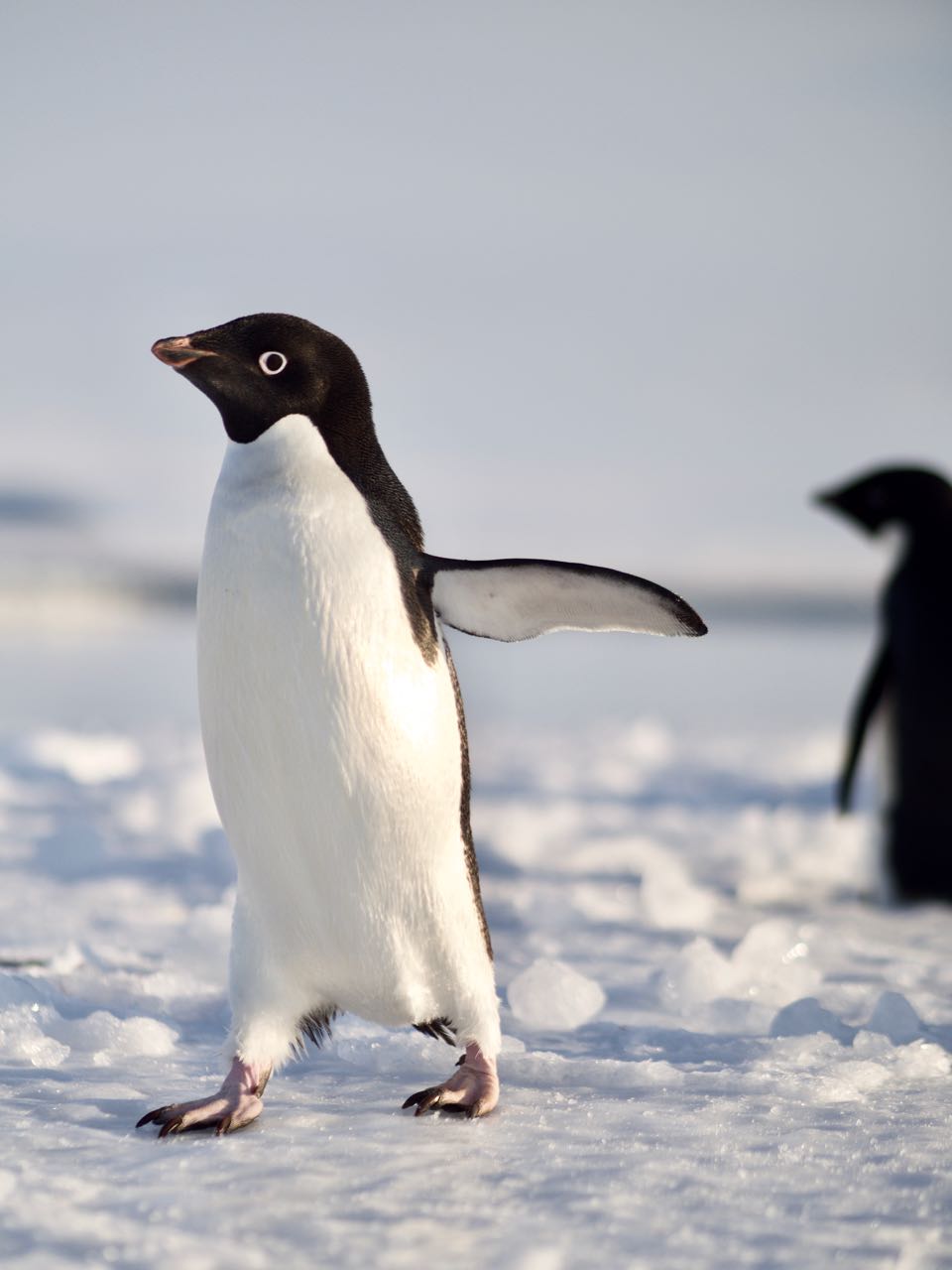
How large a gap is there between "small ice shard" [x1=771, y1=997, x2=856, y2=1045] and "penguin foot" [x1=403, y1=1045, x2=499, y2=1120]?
2.39 ft

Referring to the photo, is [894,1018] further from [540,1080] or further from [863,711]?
[863,711]

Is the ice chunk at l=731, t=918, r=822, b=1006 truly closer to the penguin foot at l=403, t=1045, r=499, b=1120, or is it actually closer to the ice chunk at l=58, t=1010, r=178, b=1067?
the penguin foot at l=403, t=1045, r=499, b=1120

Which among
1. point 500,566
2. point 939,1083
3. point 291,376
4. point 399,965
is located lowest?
point 939,1083

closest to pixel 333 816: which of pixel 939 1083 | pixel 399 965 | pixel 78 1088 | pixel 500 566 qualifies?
pixel 399 965

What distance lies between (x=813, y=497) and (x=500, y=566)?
4.23m

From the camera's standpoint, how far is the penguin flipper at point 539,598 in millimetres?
2107

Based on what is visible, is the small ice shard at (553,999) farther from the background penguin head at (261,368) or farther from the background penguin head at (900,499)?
the background penguin head at (900,499)

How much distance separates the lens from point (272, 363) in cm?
212

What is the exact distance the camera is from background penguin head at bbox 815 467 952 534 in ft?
16.8

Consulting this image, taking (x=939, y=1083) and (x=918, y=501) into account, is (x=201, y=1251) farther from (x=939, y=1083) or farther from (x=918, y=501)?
(x=918, y=501)

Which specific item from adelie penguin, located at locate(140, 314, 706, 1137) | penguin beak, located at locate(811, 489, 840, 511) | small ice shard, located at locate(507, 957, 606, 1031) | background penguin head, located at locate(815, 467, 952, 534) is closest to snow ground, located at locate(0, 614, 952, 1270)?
small ice shard, located at locate(507, 957, 606, 1031)

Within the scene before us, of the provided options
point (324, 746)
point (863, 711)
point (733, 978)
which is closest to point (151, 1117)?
point (324, 746)

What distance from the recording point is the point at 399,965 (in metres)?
2.11

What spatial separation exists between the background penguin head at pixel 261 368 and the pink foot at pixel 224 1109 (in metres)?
0.99
